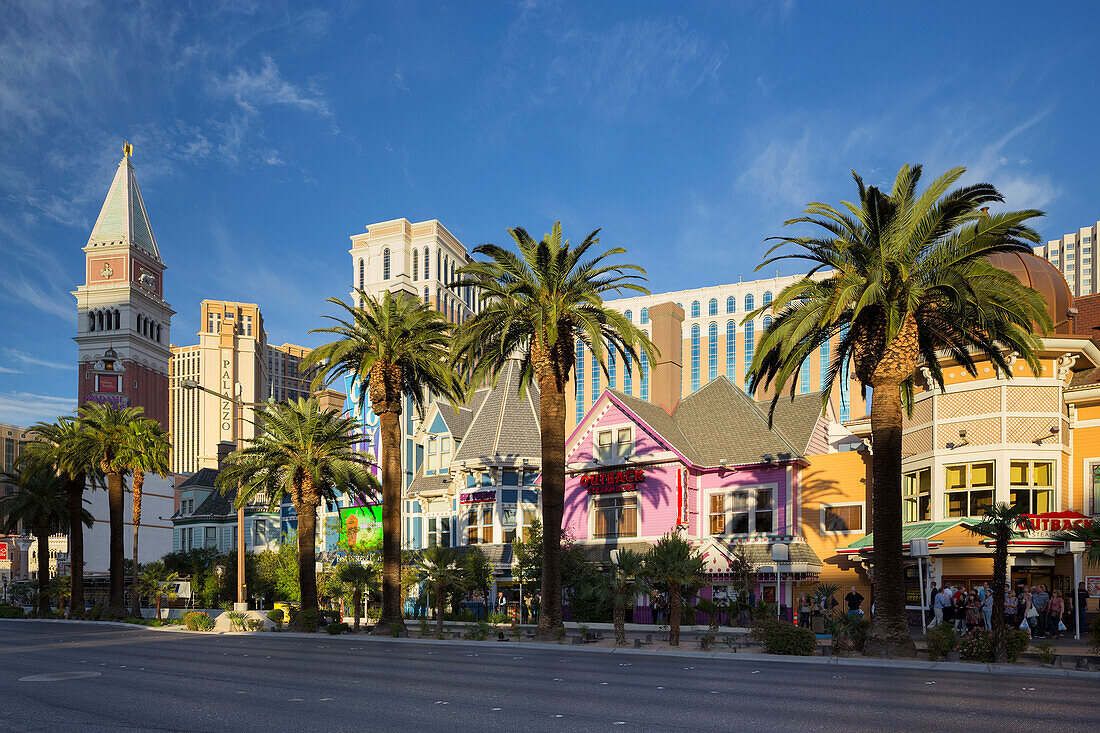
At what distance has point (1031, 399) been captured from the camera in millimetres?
32812

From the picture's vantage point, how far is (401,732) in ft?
40.7

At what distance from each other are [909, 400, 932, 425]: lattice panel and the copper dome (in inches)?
209

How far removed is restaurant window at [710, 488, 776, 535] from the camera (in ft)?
135

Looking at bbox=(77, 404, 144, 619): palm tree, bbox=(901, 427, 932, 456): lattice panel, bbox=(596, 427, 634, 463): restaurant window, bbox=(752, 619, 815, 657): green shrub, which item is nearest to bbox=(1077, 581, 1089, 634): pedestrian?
bbox=(901, 427, 932, 456): lattice panel

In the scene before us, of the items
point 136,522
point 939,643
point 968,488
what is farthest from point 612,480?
point 136,522

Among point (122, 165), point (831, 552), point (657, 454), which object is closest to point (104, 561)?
point (122, 165)

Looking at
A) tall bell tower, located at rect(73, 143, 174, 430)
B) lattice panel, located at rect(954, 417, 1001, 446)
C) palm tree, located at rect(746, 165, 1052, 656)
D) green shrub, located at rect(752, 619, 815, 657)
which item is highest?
tall bell tower, located at rect(73, 143, 174, 430)

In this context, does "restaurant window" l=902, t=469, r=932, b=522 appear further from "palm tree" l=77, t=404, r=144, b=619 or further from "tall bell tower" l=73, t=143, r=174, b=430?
"tall bell tower" l=73, t=143, r=174, b=430

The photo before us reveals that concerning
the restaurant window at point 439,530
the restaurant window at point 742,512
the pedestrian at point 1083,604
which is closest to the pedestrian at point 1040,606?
the pedestrian at point 1083,604

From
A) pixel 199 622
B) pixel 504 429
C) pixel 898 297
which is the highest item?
pixel 898 297

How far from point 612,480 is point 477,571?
806 cm

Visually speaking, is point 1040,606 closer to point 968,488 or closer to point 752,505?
point 968,488

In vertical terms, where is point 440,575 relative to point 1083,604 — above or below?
above

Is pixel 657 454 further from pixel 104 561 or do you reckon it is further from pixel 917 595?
pixel 104 561
